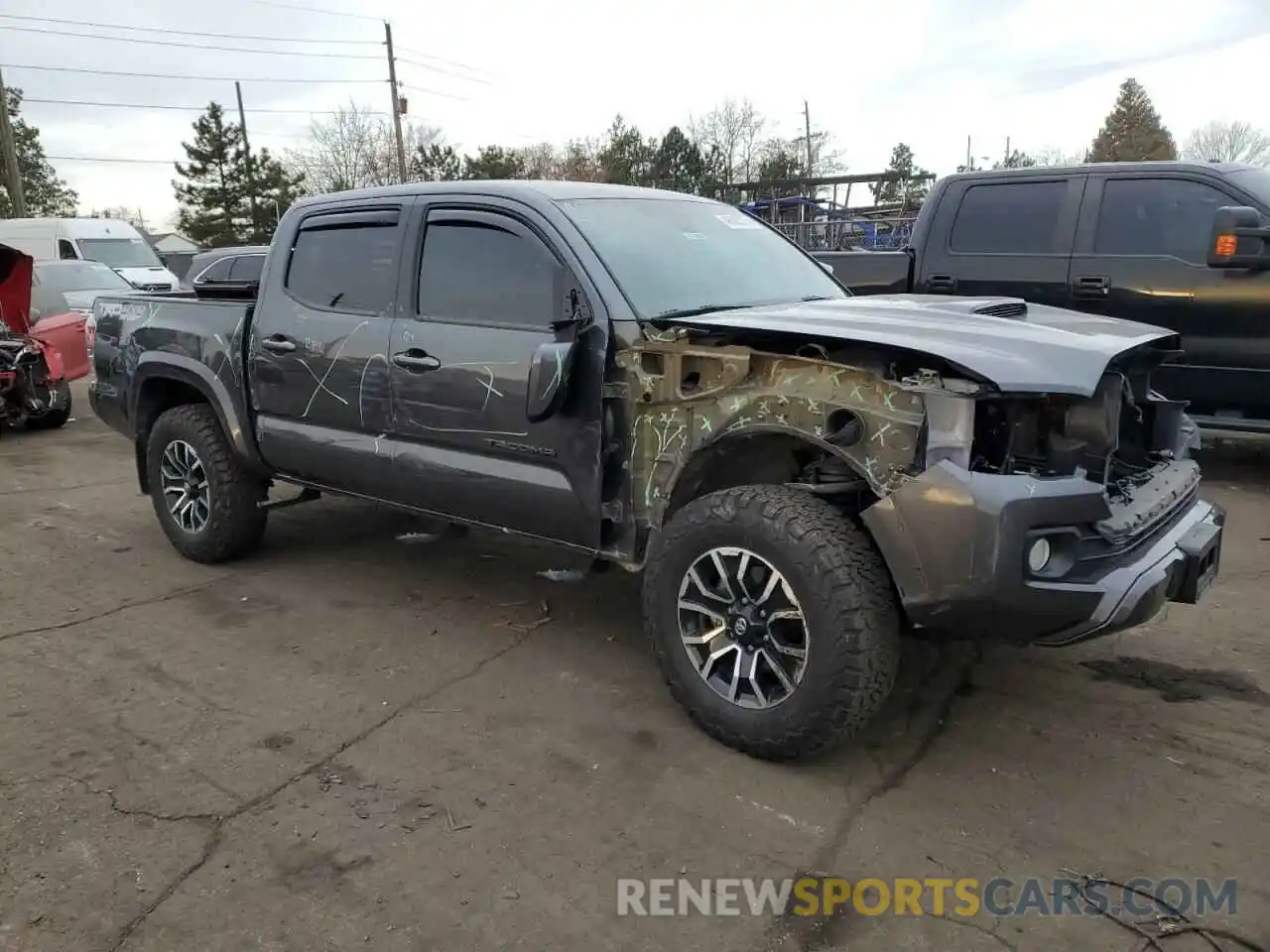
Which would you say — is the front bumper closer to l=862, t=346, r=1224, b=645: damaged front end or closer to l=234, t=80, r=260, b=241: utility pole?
l=862, t=346, r=1224, b=645: damaged front end

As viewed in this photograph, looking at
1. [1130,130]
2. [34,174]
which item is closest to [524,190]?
[34,174]

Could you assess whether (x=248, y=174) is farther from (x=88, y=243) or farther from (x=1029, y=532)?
(x=1029, y=532)

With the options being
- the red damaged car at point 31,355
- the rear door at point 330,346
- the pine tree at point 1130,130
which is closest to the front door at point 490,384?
the rear door at point 330,346

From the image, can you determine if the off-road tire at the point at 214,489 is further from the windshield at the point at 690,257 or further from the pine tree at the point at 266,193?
the pine tree at the point at 266,193

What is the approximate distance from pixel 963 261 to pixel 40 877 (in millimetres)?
6297

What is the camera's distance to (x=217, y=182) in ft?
145

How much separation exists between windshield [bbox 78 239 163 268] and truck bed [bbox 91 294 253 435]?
52.8ft

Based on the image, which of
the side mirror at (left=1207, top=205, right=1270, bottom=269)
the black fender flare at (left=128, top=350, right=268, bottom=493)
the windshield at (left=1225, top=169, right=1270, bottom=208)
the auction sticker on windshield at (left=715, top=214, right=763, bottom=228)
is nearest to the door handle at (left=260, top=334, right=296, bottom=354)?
the black fender flare at (left=128, top=350, right=268, bottom=493)

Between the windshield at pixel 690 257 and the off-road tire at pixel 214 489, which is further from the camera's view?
the off-road tire at pixel 214 489

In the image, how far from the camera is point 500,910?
2441 mm

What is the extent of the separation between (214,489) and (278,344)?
96cm

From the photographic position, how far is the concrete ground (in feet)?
7.96

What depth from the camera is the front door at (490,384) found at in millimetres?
3502

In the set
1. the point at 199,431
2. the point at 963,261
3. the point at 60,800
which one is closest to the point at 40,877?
the point at 60,800
